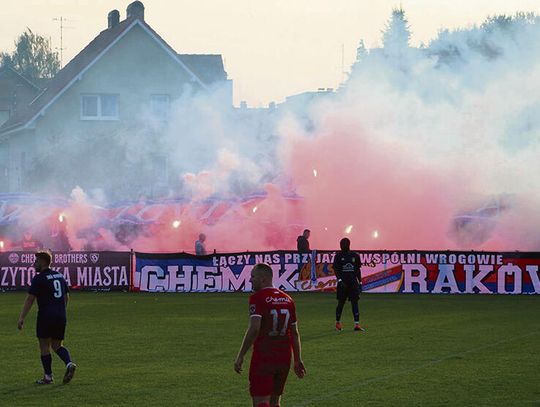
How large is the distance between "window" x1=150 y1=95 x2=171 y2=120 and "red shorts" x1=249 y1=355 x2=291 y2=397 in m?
51.2

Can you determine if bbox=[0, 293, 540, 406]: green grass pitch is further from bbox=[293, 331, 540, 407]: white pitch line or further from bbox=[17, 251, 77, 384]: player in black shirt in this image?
bbox=[17, 251, 77, 384]: player in black shirt

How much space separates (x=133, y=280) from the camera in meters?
35.5

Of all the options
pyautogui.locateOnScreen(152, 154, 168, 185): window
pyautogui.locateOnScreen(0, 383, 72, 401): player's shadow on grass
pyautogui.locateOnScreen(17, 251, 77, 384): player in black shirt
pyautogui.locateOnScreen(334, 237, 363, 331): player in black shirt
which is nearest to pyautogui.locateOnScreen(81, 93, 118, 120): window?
pyautogui.locateOnScreen(152, 154, 168, 185): window

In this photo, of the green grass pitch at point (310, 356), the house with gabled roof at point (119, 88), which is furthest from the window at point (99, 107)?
the green grass pitch at point (310, 356)

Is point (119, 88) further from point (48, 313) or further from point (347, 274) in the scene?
point (48, 313)

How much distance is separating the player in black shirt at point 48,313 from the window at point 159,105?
46174mm

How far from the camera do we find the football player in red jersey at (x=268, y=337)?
1078 centimetres

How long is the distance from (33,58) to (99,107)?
69.1 metres

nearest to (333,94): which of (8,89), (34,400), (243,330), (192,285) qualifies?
(192,285)

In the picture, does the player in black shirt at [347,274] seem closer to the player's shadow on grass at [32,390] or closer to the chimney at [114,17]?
the player's shadow on grass at [32,390]

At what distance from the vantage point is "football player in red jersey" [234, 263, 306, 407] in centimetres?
1078

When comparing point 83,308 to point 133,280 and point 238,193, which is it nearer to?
point 133,280

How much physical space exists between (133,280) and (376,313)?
415 inches

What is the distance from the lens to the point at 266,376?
423 inches
